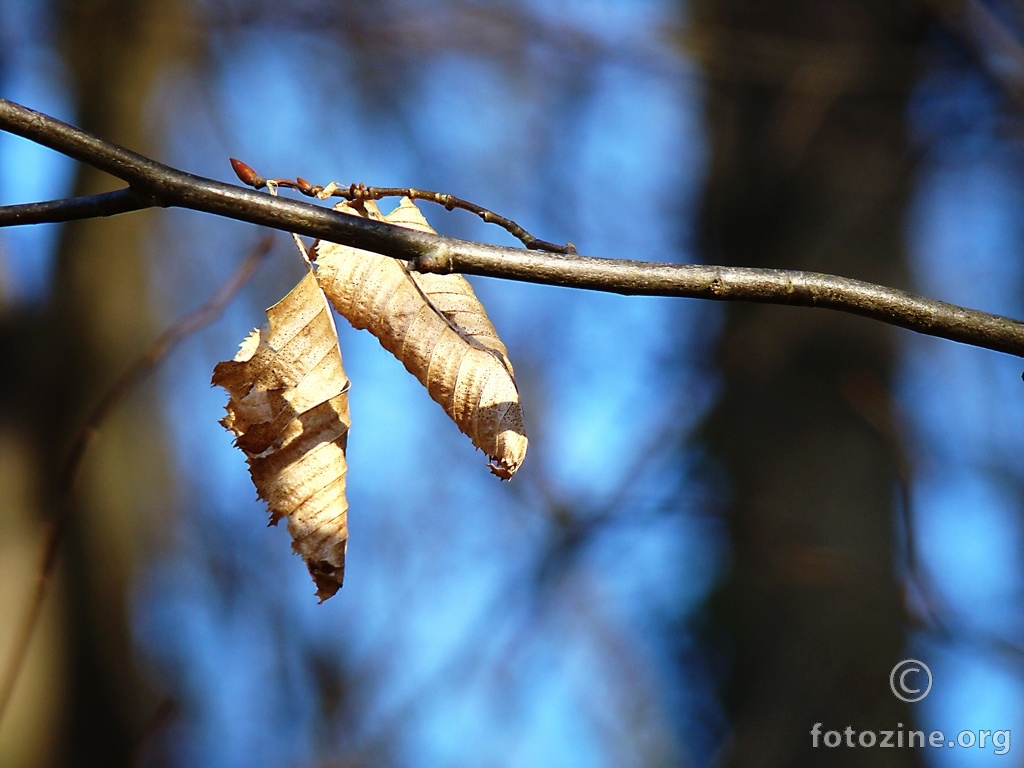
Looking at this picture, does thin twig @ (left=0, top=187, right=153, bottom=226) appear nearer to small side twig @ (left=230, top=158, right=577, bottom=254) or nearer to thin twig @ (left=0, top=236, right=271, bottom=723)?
small side twig @ (left=230, top=158, right=577, bottom=254)

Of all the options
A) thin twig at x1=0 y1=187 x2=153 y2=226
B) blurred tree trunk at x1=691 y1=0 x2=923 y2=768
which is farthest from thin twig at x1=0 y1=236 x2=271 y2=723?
blurred tree trunk at x1=691 y1=0 x2=923 y2=768

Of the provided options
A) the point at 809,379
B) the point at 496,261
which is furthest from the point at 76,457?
the point at 809,379

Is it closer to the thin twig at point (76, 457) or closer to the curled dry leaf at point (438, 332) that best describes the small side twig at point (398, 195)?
the curled dry leaf at point (438, 332)

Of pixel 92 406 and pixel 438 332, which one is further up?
pixel 92 406

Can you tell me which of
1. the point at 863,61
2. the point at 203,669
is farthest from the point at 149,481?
the point at 863,61

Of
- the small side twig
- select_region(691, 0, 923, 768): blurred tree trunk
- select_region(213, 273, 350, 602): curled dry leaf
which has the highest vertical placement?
select_region(691, 0, 923, 768): blurred tree trunk

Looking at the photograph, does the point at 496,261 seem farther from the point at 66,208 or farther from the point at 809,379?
the point at 809,379
